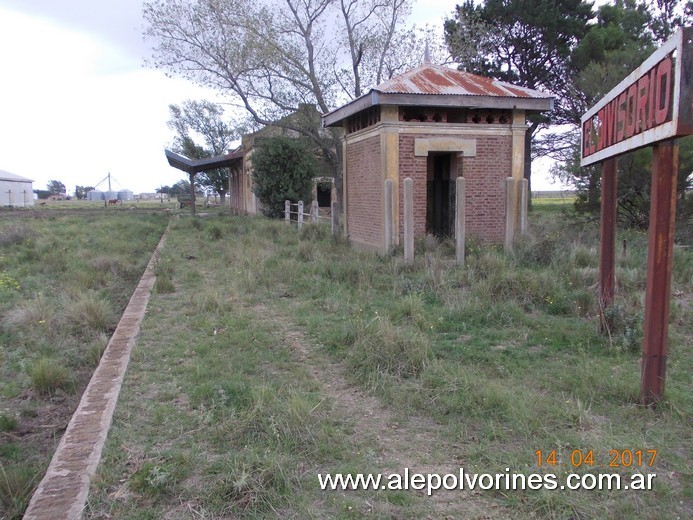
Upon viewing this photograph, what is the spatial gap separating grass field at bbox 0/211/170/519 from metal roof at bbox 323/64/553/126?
19.4 feet

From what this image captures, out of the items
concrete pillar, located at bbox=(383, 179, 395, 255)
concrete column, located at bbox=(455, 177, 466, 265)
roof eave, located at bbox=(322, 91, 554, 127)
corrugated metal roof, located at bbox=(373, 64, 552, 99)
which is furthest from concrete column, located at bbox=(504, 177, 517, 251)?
concrete pillar, located at bbox=(383, 179, 395, 255)

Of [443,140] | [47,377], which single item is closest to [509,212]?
[443,140]

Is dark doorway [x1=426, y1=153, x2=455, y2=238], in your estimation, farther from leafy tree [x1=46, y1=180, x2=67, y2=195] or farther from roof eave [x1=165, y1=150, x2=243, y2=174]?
leafy tree [x1=46, y1=180, x2=67, y2=195]

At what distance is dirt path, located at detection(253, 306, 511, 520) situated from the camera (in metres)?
3.01

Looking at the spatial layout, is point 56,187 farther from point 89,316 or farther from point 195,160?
point 89,316

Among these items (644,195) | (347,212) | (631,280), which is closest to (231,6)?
(347,212)

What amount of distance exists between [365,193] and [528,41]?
1691 cm

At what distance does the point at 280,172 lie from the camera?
84.4ft

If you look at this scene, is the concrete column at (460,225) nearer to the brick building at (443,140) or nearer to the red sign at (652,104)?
the brick building at (443,140)

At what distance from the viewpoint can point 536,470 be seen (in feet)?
10.7

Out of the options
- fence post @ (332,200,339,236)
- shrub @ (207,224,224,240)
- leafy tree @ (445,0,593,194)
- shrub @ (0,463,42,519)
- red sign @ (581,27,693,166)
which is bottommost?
shrub @ (0,463,42,519)

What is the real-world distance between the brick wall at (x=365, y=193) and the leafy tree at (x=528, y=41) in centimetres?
1359

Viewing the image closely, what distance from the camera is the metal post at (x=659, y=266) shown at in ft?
12.5

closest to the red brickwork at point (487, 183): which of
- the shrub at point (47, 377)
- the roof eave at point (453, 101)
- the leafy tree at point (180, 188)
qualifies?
the roof eave at point (453, 101)
